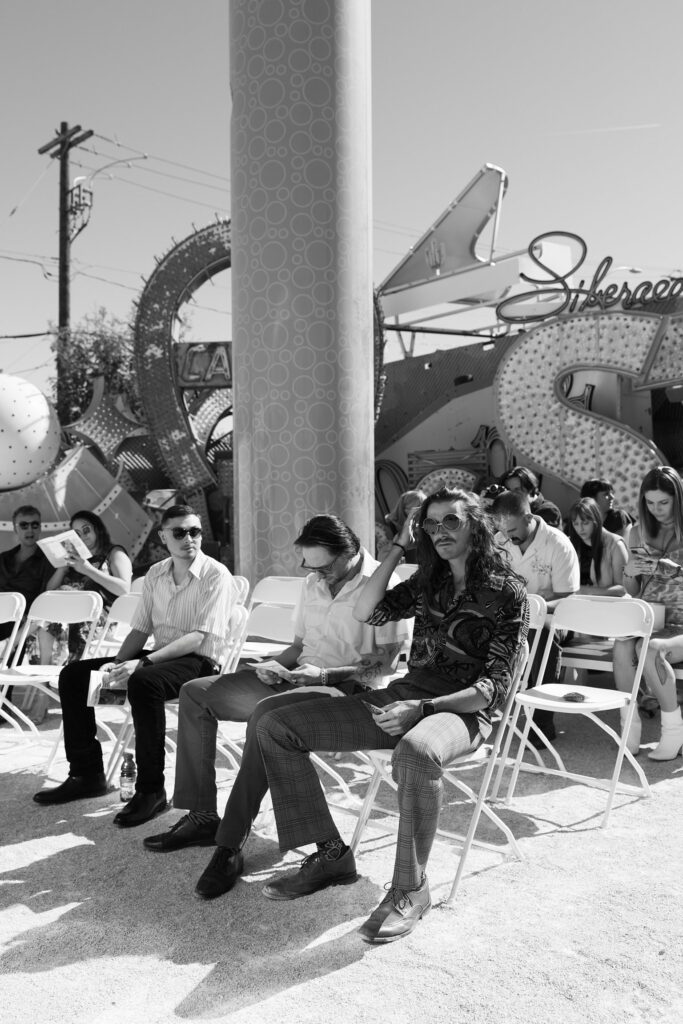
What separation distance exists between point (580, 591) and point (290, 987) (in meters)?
3.58

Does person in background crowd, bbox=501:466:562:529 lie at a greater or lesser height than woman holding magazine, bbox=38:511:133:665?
greater

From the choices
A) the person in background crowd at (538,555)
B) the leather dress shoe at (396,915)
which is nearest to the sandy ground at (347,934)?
the leather dress shoe at (396,915)

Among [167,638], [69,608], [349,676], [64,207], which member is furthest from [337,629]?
[64,207]

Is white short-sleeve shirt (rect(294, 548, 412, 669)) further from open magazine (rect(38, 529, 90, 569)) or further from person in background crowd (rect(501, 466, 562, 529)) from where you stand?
person in background crowd (rect(501, 466, 562, 529))

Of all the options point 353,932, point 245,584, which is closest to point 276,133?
point 245,584

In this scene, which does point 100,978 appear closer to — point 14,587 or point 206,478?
point 14,587

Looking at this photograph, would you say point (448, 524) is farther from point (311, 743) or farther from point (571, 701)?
point (571, 701)

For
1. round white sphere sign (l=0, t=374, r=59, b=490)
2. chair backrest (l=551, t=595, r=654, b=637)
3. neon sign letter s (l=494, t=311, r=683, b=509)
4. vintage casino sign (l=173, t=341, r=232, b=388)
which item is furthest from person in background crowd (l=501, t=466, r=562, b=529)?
vintage casino sign (l=173, t=341, r=232, b=388)

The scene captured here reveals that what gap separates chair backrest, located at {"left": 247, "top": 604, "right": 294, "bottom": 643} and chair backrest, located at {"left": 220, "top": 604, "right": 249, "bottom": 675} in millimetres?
61

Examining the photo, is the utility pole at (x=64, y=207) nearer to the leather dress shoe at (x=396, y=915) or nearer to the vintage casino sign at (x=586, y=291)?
the vintage casino sign at (x=586, y=291)

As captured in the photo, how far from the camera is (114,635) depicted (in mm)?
6316

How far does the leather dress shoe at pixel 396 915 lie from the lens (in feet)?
9.51

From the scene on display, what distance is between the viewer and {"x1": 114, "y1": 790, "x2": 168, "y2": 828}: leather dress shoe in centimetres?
409

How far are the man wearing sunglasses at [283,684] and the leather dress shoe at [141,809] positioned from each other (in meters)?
0.28
